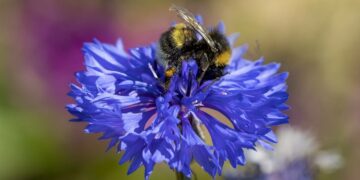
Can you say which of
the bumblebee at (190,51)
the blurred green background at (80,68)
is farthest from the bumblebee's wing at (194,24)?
the blurred green background at (80,68)

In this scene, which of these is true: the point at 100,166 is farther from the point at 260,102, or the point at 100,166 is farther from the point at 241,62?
the point at 260,102

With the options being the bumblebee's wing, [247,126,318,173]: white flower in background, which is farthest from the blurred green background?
the bumblebee's wing

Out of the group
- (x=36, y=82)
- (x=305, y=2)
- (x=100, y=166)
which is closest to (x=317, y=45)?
(x=305, y=2)

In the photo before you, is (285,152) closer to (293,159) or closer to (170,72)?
(293,159)

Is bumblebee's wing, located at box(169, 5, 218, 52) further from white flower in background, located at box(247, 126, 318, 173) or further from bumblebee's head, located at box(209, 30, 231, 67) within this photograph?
white flower in background, located at box(247, 126, 318, 173)

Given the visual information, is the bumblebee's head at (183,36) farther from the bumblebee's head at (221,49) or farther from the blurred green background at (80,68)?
the blurred green background at (80,68)

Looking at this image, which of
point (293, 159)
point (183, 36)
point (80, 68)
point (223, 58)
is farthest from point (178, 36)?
point (80, 68)
